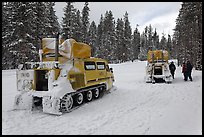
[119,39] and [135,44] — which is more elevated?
[135,44]

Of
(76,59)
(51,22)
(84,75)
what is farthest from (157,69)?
(51,22)

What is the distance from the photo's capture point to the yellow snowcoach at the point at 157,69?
55.7 feet

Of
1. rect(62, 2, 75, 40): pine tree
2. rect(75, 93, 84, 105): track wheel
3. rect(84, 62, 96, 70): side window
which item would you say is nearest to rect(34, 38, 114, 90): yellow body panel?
rect(84, 62, 96, 70): side window

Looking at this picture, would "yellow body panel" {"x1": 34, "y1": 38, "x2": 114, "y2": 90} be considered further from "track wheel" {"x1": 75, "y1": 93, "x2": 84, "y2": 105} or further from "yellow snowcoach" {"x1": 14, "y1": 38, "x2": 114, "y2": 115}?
"track wheel" {"x1": 75, "y1": 93, "x2": 84, "y2": 105}

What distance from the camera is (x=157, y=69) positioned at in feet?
58.0

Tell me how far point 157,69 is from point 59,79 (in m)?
11.3

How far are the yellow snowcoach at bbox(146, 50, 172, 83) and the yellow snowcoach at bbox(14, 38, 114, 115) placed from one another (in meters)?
7.59

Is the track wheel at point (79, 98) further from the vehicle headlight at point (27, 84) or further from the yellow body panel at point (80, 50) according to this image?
the vehicle headlight at point (27, 84)

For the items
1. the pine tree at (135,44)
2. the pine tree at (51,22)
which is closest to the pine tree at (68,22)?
the pine tree at (51,22)

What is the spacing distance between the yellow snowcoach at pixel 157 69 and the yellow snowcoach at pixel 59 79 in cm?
759

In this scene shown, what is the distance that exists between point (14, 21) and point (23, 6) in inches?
94.3

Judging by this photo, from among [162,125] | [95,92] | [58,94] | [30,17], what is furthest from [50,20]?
[162,125]

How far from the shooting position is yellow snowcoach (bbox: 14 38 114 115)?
8180mm

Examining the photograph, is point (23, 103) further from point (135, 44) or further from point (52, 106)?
point (135, 44)
